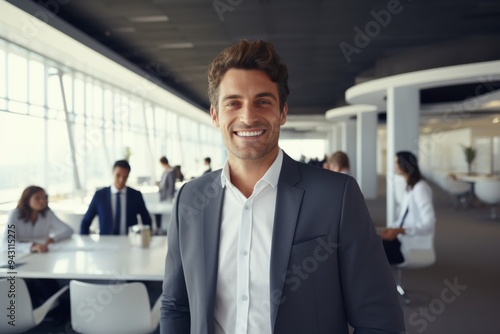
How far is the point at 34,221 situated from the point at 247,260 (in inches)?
126

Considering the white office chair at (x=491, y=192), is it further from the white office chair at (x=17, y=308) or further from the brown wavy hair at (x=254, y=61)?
the brown wavy hair at (x=254, y=61)

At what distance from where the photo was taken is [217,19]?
5863 mm

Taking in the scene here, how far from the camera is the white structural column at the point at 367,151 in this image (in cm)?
1293

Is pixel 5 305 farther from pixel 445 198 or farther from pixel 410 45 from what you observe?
pixel 445 198

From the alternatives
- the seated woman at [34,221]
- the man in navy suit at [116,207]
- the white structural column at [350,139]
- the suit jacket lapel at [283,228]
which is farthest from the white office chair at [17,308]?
the white structural column at [350,139]

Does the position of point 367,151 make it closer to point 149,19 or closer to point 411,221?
point 149,19

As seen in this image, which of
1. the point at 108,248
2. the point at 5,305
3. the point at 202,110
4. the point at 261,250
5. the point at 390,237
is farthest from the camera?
the point at 202,110

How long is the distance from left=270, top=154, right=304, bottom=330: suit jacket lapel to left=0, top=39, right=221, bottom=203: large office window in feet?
18.1

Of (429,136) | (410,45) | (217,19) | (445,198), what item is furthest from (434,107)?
(429,136)

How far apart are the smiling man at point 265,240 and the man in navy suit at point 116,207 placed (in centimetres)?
291

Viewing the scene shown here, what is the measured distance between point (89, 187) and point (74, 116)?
Result: 1857mm

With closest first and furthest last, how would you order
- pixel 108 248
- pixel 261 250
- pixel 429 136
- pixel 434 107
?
pixel 261 250, pixel 108 248, pixel 434 107, pixel 429 136

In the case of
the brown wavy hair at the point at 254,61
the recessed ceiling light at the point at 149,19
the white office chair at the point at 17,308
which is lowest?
the white office chair at the point at 17,308

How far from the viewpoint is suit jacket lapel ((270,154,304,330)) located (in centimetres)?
106
